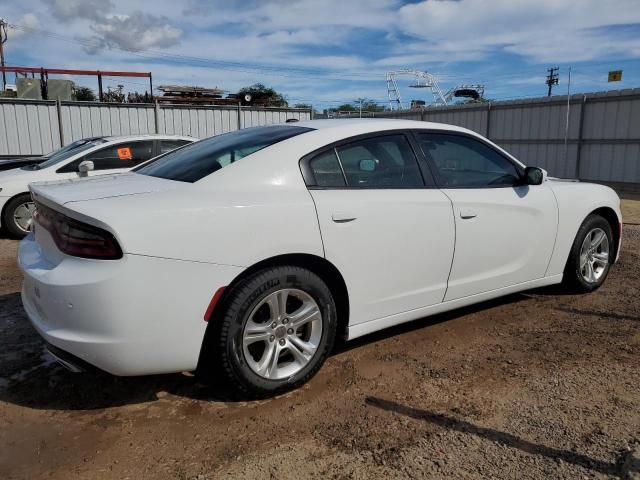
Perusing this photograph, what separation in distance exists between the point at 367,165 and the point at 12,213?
6.37 m

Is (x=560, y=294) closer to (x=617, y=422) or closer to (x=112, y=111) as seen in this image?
(x=617, y=422)

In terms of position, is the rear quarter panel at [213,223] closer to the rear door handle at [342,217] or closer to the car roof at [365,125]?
the rear door handle at [342,217]

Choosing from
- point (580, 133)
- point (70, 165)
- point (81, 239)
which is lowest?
point (81, 239)

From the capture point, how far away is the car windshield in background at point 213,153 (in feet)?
10.5

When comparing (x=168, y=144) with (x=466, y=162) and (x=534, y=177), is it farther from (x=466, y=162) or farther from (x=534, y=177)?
(x=534, y=177)

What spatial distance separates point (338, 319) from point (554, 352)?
5.03 feet

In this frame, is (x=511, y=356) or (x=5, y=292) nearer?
(x=511, y=356)

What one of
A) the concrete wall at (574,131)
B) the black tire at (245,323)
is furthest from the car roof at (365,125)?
the concrete wall at (574,131)

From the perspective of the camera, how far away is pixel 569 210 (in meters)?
4.49

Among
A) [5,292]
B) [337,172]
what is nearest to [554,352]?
[337,172]

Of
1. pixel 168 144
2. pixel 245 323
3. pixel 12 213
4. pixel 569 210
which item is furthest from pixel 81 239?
pixel 168 144

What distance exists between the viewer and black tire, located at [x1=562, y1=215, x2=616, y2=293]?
467 centimetres

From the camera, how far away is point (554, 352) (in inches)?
145

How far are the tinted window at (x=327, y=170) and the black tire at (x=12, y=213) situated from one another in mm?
6121
